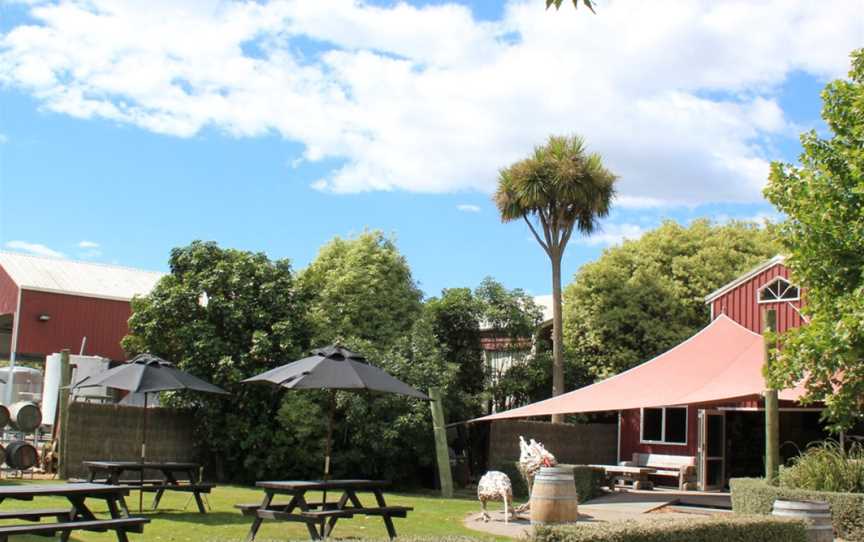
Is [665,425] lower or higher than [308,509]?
higher

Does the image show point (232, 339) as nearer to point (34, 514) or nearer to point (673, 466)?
point (673, 466)

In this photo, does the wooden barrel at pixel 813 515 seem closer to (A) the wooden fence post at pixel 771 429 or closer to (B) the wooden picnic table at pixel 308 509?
(A) the wooden fence post at pixel 771 429

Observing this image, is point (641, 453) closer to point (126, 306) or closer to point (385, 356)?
point (385, 356)

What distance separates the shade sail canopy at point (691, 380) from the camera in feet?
49.6

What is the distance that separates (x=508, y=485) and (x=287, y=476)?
6.28 metres

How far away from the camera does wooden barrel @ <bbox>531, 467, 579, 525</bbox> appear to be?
1127 cm

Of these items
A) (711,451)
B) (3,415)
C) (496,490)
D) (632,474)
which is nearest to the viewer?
(496,490)

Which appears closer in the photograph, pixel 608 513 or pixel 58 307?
pixel 608 513

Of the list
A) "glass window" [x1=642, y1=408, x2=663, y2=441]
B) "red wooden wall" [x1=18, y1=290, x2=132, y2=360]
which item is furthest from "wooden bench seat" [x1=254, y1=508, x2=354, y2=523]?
"red wooden wall" [x1=18, y1=290, x2=132, y2=360]

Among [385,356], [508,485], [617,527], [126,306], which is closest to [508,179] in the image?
[385,356]

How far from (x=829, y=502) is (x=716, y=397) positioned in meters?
3.48

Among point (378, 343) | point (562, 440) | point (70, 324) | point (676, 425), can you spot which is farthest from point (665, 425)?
point (70, 324)

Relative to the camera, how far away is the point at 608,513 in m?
14.4

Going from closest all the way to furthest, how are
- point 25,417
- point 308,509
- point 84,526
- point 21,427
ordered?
point 84,526 → point 308,509 → point 21,427 → point 25,417
